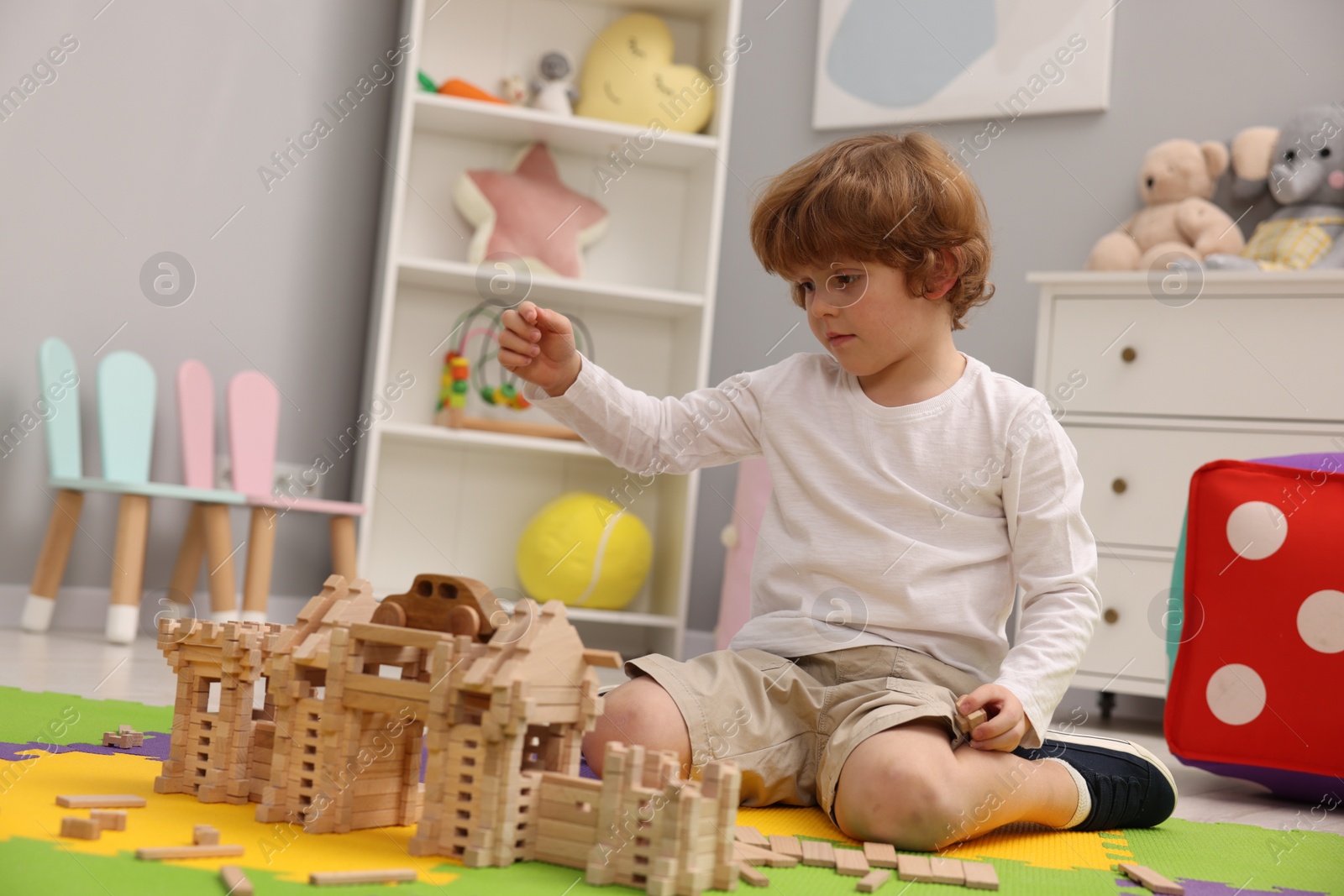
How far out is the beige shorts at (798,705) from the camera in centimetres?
92

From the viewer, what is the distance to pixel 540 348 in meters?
1.01

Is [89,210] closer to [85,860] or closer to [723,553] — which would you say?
[723,553]

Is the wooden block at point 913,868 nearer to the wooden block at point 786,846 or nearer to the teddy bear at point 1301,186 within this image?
the wooden block at point 786,846

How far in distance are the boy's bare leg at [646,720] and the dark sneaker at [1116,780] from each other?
0.28 metres

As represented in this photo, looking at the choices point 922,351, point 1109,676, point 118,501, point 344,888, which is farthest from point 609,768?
point 118,501

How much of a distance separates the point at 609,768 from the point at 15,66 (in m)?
1.87

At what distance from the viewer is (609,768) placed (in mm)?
661

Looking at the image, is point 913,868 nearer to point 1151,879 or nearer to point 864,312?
point 1151,879

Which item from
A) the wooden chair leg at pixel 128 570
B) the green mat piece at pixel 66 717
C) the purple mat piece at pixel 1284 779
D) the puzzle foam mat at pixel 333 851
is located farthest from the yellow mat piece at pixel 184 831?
the wooden chair leg at pixel 128 570

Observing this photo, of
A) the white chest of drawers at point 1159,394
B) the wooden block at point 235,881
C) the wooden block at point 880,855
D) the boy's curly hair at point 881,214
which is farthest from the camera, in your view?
the white chest of drawers at point 1159,394

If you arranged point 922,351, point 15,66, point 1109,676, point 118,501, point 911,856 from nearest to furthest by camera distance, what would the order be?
1. point 911,856
2. point 922,351
3. point 1109,676
4. point 15,66
5. point 118,501

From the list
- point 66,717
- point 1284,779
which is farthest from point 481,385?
point 1284,779

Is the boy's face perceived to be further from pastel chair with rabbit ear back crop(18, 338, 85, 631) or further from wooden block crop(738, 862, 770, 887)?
pastel chair with rabbit ear back crop(18, 338, 85, 631)

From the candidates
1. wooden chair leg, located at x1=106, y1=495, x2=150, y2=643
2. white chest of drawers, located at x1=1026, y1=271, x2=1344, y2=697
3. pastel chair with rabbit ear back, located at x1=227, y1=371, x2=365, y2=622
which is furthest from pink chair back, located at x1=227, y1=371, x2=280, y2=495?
white chest of drawers, located at x1=1026, y1=271, x2=1344, y2=697
